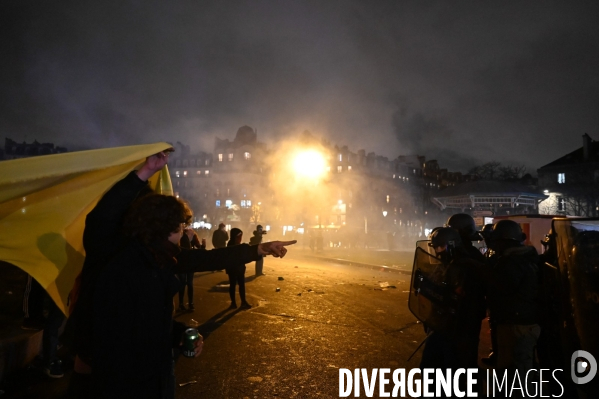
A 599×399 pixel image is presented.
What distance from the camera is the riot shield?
356cm

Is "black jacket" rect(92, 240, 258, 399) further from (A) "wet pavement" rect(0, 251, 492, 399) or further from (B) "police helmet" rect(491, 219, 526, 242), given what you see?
(B) "police helmet" rect(491, 219, 526, 242)

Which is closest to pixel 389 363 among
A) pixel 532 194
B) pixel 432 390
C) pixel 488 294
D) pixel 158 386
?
pixel 432 390

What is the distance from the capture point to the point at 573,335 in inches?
132

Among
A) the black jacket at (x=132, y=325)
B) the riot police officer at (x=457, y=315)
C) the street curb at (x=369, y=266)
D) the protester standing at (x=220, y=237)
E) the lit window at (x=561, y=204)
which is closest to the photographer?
the black jacket at (x=132, y=325)

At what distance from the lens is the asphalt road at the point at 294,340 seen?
14.8 feet

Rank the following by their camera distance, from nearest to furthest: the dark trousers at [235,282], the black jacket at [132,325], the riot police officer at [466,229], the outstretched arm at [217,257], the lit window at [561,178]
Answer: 1. the black jacket at [132,325]
2. the outstretched arm at [217,257]
3. the riot police officer at [466,229]
4. the dark trousers at [235,282]
5. the lit window at [561,178]

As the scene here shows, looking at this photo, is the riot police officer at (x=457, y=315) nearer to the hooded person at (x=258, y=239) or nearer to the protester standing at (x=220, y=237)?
the hooded person at (x=258, y=239)

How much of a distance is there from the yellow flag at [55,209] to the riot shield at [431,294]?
8.61 feet

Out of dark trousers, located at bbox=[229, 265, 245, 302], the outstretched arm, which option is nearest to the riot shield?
the outstretched arm

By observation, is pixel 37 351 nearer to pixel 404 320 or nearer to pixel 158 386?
pixel 158 386

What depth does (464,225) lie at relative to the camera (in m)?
5.17

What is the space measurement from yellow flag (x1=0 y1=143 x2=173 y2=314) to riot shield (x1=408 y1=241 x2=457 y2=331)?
2626mm

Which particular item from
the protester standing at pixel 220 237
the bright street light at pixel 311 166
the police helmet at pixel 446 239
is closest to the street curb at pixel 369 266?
the protester standing at pixel 220 237

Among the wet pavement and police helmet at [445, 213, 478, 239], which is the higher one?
police helmet at [445, 213, 478, 239]
